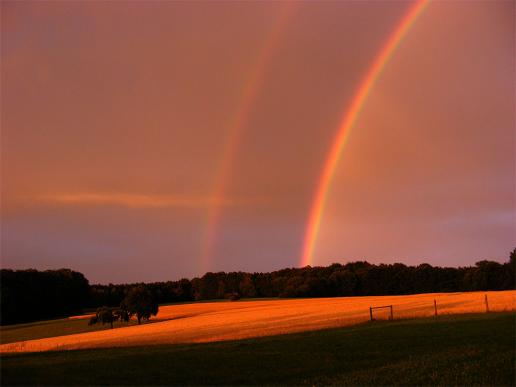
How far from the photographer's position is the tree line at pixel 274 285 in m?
107

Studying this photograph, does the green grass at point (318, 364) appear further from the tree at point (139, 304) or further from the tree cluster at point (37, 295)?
the tree cluster at point (37, 295)

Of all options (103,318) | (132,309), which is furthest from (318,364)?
(132,309)

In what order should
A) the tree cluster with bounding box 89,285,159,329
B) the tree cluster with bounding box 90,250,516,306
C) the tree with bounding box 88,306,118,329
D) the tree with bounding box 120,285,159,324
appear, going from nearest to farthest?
the tree with bounding box 88,306,118,329, the tree cluster with bounding box 89,285,159,329, the tree with bounding box 120,285,159,324, the tree cluster with bounding box 90,250,516,306

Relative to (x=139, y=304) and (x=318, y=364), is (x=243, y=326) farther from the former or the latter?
(x=139, y=304)

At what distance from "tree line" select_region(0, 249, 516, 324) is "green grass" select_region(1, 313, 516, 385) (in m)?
73.9

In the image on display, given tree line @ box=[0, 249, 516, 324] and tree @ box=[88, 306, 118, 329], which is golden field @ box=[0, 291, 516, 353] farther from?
tree line @ box=[0, 249, 516, 324]

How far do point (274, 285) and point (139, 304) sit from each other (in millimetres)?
58117

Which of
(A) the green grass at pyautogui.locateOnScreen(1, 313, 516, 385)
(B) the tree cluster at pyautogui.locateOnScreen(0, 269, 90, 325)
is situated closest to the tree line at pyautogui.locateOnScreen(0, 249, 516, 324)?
(B) the tree cluster at pyautogui.locateOnScreen(0, 269, 90, 325)

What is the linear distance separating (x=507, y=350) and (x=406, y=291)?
10599 centimetres

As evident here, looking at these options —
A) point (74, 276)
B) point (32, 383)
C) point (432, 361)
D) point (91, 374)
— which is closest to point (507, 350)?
point (432, 361)

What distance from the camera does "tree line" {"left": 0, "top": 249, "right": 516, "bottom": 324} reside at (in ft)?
352

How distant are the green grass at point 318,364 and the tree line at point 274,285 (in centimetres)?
7389

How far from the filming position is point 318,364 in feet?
62.7

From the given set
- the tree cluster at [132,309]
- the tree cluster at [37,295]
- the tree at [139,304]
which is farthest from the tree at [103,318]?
the tree cluster at [37,295]
